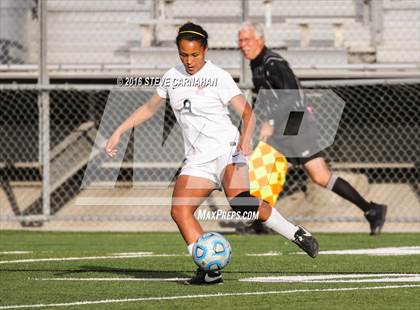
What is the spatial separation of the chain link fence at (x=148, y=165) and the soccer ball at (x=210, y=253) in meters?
6.89

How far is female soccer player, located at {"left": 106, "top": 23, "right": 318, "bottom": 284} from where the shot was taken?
7.08 m

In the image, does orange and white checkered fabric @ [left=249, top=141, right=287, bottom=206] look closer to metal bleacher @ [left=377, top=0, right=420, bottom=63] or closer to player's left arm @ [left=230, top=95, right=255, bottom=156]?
metal bleacher @ [left=377, top=0, right=420, bottom=63]

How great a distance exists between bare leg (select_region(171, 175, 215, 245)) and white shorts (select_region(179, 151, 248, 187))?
0.04 metres

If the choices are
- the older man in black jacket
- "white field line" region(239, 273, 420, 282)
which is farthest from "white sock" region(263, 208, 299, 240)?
the older man in black jacket

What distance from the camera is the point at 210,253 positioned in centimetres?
689

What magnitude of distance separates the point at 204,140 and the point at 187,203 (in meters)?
0.43

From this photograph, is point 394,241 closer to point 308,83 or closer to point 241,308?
point 308,83

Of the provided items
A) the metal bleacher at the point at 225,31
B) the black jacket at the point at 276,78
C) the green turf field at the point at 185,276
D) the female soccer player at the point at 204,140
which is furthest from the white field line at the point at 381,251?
the metal bleacher at the point at 225,31

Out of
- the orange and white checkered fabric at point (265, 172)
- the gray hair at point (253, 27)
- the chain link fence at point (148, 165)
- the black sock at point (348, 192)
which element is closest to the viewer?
the black sock at point (348, 192)

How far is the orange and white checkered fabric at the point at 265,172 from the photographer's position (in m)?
12.3

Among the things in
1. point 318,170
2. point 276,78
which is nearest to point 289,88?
point 276,78

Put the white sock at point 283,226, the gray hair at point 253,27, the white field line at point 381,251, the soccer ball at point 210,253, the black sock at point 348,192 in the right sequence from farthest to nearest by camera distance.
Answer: the gray hair at point 253,27
the black sock at point 348,192
the white field line at point 381,251
the white sock at point 283,226
the soccer ball at point 210,253

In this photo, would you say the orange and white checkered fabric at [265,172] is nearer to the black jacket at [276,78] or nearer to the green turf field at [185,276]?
the green turf field at [185,276]

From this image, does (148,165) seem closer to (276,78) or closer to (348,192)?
(276,78)
